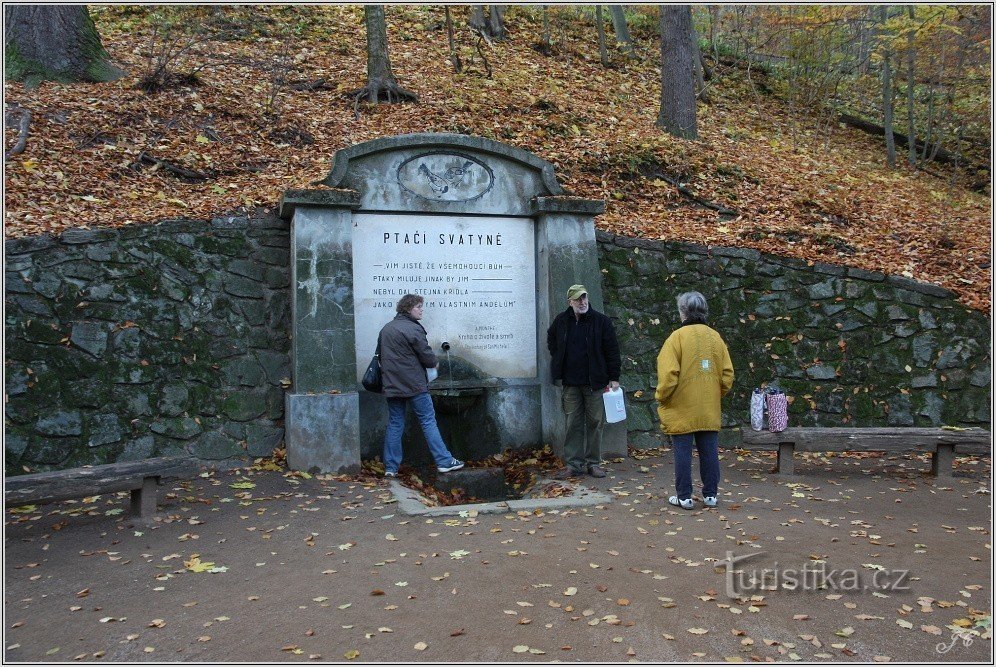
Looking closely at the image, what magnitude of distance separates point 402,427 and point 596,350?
2.00 m

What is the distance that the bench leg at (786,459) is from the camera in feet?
24.3

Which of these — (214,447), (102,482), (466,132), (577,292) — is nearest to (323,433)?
(214,447)

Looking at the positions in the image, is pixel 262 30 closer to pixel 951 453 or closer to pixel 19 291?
pixel 19 291

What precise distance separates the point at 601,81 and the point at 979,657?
1515cm

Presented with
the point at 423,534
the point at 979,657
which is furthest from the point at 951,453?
the point at 423,534

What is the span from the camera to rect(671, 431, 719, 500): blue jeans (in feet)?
19.6

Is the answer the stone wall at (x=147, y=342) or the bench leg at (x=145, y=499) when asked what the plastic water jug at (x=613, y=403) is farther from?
the bench leg at (x=145, y=499)

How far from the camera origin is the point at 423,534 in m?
5.43

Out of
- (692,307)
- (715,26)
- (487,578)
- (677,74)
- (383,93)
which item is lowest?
(487,578)

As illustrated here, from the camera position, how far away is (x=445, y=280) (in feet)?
26.4

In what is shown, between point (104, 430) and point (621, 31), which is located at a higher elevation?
point (621, 31)

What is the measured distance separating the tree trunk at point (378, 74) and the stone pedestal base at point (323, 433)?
7.13 metres

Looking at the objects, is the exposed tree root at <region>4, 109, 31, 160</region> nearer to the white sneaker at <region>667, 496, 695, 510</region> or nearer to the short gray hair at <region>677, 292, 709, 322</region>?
the short gray hair at <region>677, 292, 709, 322</region>

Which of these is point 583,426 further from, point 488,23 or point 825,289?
point 488,23
